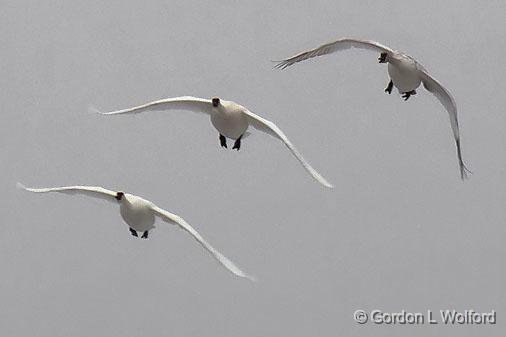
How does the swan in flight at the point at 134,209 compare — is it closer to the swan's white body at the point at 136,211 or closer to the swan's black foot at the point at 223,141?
the swan's white body at the point at 136,211

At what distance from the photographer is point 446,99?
6660mm

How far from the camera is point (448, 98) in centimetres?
662

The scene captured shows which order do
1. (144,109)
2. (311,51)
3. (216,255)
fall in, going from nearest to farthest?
(216,255)
(311,51)
(144,109)

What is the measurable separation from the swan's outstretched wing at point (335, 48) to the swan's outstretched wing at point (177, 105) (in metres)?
0.55

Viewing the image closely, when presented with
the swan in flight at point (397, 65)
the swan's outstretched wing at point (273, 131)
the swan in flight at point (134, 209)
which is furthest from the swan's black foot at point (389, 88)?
the swan in flight at point (134, 209)

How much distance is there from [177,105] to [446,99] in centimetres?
154

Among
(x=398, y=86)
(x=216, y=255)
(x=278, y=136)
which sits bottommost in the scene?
(x=216, y=255)

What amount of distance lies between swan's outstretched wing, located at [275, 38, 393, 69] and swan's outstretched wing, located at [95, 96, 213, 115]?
55cm

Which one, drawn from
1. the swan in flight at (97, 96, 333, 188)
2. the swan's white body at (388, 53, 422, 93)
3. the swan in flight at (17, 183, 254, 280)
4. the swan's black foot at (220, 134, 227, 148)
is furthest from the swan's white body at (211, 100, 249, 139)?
the swan's white body at (388, 53, 422, 93)

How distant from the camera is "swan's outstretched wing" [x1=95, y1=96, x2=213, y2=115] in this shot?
6.68m

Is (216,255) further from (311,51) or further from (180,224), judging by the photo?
(311,51)

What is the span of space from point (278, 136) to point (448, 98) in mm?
997

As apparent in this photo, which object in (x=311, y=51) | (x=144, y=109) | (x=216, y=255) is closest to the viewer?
(x=216, y=255)

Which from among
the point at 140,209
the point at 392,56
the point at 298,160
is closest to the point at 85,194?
the point at 140,209
